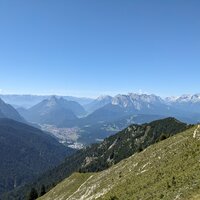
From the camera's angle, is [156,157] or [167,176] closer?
[167,176]

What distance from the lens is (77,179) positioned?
142750 millimetres

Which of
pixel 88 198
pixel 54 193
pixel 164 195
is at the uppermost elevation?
pixel 164 195

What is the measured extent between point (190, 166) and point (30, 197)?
14057 centimetres

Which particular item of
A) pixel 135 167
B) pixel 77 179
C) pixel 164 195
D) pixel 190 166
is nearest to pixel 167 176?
pixel 190 166

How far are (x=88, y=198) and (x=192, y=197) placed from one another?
5163cm

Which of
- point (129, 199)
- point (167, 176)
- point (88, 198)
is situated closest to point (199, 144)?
point (167, 176)

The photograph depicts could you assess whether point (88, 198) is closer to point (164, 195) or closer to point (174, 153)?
point (174, 153)

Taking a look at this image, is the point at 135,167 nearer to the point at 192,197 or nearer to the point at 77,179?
the point at 192,197

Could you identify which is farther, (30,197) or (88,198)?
(30,197)

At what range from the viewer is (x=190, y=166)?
5134 cm

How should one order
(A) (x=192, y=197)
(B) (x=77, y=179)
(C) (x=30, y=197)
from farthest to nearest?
(C) (x=30, y=197) < (B) (x=77, y=179) < (A) (x=192, y=197)

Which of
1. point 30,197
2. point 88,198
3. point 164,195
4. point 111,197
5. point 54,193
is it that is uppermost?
point 164,195

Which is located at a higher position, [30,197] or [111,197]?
[111,197]

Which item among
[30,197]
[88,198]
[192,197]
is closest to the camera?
[192,197]
